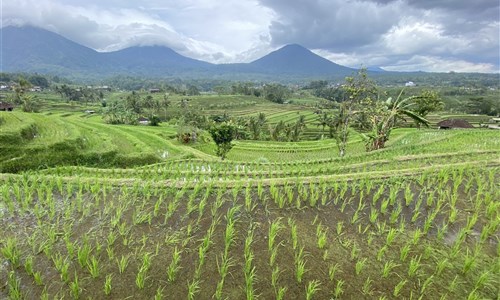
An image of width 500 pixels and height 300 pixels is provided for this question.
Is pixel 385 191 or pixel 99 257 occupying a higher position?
pixel 385 191

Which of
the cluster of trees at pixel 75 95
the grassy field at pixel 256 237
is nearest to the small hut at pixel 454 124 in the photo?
the grassy field at pixel 256 237

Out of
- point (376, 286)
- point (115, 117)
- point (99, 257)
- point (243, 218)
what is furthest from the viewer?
point (115, 117)

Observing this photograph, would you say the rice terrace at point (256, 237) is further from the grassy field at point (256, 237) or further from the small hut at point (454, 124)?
the small hut at point (454, 124)

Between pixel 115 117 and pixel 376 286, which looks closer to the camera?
pixel 376 286

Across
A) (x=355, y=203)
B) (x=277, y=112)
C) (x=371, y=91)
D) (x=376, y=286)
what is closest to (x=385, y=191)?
(x=355, y=203)

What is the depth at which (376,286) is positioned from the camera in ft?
13.3

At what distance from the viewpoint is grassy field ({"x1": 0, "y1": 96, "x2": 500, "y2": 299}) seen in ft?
13.1

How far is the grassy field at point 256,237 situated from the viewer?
4.01 meters

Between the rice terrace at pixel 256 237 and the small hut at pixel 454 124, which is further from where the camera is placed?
the small hut at pixel 454 124

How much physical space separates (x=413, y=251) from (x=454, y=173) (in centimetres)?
289

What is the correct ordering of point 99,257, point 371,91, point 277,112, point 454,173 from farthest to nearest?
point 277,112 → point 371,91 → point 454,173 → point 99,257

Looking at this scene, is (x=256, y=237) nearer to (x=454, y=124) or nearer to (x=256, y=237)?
(x=256, y=237)

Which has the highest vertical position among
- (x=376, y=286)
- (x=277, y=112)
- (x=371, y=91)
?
(x=371, y=91)

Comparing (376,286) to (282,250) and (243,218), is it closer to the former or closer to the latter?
(282,250)
